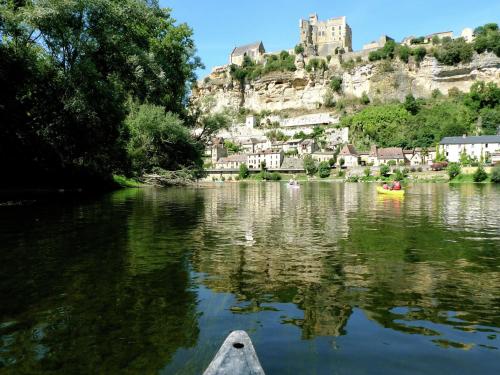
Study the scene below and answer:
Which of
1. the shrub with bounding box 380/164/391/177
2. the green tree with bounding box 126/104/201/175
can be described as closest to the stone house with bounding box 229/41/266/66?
the shrub with bounding box 380/164/391/177

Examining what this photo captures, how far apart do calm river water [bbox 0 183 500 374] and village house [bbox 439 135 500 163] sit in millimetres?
87016

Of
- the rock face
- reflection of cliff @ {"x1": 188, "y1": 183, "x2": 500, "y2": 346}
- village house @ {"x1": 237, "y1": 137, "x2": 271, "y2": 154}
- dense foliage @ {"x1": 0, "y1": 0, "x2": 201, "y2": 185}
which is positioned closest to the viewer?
reflection of cliff @ {"x1": 188, "y1": 183, "x2": 500, "y2": 346}

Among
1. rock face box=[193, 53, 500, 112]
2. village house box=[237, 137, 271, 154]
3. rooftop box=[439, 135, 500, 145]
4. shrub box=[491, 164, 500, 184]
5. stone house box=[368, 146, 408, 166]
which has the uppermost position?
rock face box=[193, 53, 500, 112]

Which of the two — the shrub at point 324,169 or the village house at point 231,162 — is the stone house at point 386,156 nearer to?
the shrub at point 324,169

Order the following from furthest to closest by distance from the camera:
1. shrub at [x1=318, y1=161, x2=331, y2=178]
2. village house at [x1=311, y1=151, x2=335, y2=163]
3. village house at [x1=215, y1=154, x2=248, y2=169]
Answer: village house at [x1=215, y1=154, x2=248, y2=169] < village house at [x1=311, y1=151, x2=335, y2=163] < shrub at [x1=318, y1=161, x2=331, y2=178]

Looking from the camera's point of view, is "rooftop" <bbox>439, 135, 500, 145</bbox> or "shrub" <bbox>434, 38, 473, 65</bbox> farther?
"shrub" <bbox>434, 38, 473, 65</bbox>

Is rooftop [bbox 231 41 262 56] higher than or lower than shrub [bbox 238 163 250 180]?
higher

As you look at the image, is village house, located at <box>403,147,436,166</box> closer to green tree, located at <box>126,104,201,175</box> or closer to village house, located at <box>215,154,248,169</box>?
village house, located at <box>215,154,248,169</box>

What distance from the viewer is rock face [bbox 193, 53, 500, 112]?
113 meters

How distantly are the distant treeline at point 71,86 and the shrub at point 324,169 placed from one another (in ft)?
233

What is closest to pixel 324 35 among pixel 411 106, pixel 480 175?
pixel 411 106

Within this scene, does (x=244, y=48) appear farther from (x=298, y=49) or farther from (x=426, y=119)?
(x=426, y=119)

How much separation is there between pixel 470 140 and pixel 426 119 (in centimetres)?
1773

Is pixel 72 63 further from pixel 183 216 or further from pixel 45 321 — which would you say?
pixel 45 321
